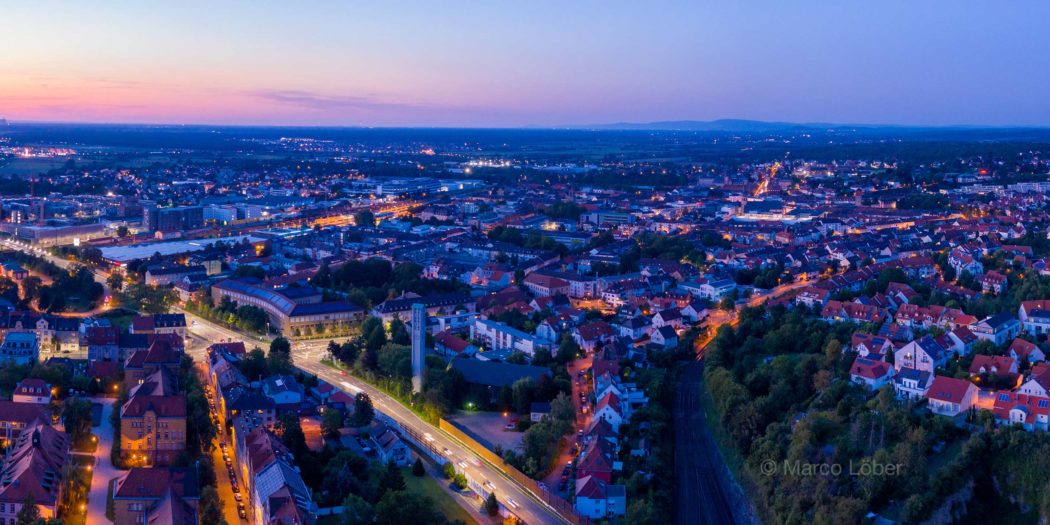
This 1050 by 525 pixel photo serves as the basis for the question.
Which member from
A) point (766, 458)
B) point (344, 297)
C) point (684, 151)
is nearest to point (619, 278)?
point (344, 297)

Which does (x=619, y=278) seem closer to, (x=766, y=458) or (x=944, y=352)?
(x=944, y=352)

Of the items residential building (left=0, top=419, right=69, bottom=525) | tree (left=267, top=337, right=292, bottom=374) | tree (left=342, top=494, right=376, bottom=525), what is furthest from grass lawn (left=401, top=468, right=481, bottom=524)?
tree (left=267, top=337, right=292, bottom=374)

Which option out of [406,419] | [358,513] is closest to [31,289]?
[406,419]

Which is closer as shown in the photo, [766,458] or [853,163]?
[766,458]

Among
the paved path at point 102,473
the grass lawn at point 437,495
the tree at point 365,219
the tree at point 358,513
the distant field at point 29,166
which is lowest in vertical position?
the grass lawn at point 437,495

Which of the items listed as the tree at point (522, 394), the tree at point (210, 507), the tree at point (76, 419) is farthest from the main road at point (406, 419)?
the tree at point (76, 419)

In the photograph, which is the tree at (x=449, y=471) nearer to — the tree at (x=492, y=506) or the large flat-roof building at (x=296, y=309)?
the tree at (x=492, y=506)
